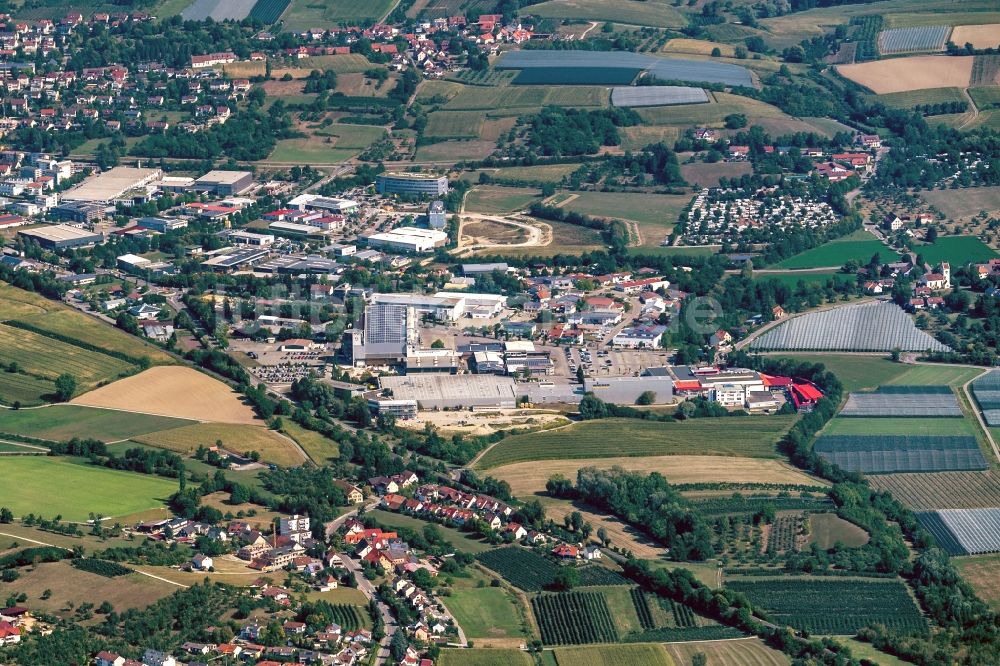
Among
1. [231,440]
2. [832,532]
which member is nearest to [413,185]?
[231,440]

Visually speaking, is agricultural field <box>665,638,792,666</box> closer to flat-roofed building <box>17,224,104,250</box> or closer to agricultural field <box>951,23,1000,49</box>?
flat-roofed building <box>17,224,104,250</box>

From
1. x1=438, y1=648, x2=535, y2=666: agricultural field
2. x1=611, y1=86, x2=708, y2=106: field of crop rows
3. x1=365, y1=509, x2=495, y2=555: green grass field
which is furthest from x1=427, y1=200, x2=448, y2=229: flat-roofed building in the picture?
x1=438, y1=648, x2=535, y2=666: agricultural field

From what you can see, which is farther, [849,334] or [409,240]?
[409,240]

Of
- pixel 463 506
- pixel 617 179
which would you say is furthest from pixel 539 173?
pixel 463 506

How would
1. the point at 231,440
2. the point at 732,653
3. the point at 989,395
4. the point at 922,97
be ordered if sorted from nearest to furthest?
the point at 732,653 < the point at 231,440 < the point at 989,395 < the point at 922,97

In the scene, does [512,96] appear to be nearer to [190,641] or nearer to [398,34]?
[398,34]

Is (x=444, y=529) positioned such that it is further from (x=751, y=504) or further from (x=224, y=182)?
(x=224, y=182)
